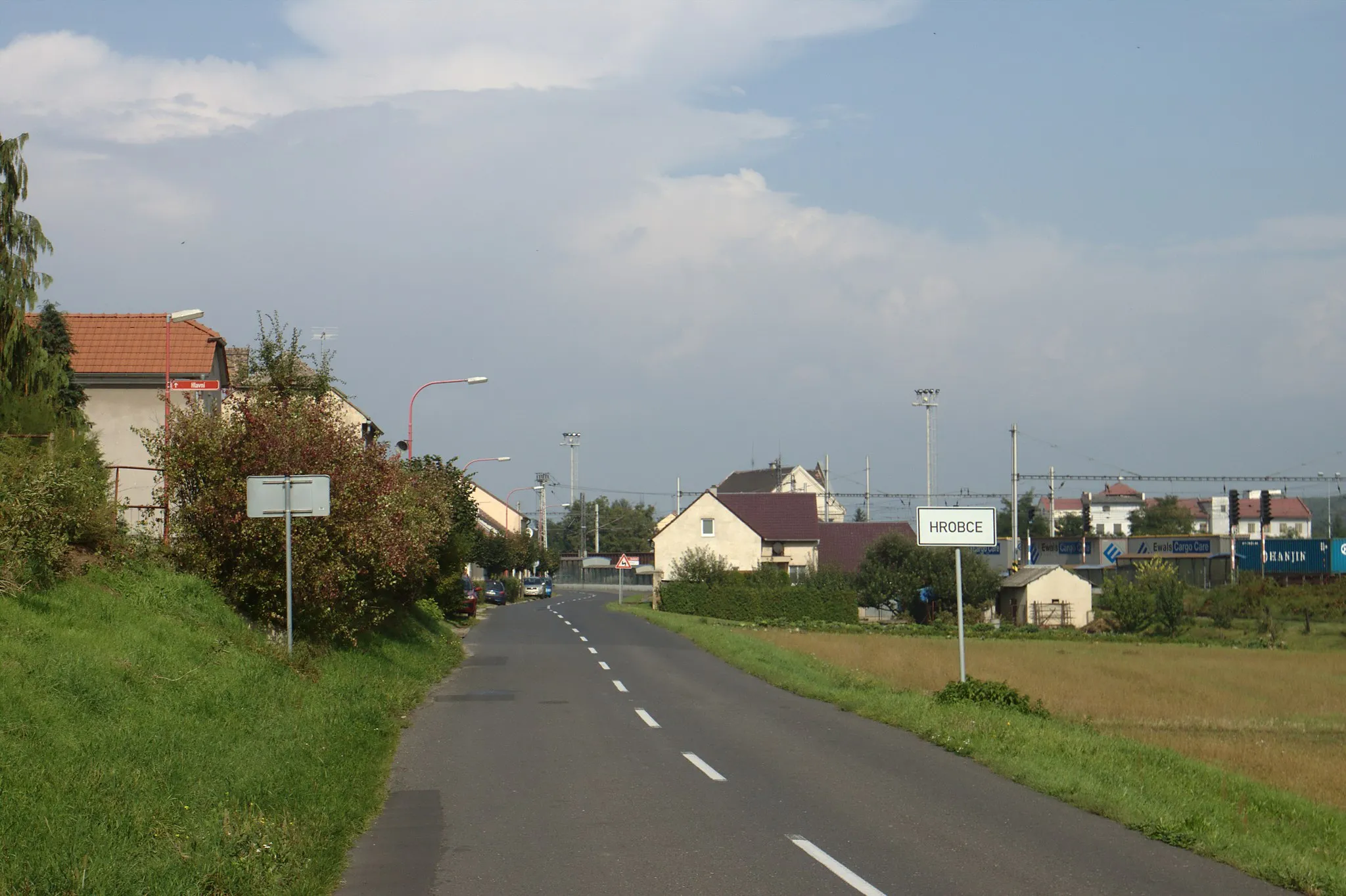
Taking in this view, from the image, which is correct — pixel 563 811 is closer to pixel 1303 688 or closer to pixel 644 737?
pixel 644 737

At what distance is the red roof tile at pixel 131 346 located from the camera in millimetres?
32875

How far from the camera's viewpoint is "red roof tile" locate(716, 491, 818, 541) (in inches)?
3374

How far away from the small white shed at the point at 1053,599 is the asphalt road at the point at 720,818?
5174 centimetres

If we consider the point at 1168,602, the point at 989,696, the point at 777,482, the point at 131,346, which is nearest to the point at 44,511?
the point at 989,696

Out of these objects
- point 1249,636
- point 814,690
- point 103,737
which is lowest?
point 1249,636

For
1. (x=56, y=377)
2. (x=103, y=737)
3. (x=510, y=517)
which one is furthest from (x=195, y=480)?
(x=510, y=517)

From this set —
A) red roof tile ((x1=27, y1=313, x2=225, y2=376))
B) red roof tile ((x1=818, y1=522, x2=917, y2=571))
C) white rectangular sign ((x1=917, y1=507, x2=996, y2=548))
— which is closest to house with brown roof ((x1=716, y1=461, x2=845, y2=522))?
red roof tile ((x1=818, y1=522, x2=917, y2=571))

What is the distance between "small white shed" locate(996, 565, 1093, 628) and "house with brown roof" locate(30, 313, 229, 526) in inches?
1884

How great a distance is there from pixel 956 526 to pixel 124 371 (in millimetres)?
25018

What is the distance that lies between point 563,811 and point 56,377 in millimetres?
17851

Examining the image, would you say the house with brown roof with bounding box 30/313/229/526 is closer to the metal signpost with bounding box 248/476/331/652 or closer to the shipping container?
the metal signpost with bounding box 248/476/331/652

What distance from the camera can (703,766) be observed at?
12.4 meters

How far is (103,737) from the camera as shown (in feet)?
29.2

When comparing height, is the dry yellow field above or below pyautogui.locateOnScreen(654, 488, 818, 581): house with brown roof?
below
